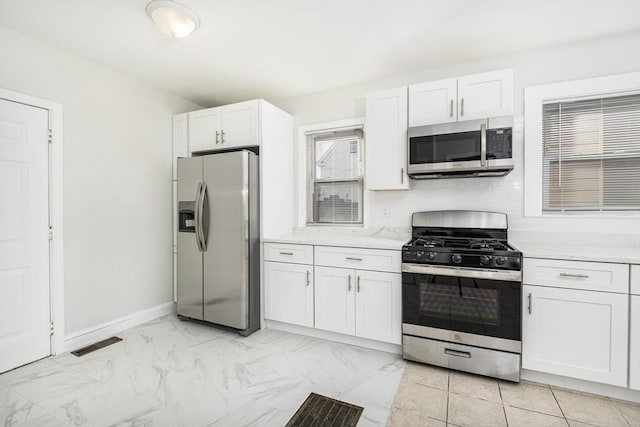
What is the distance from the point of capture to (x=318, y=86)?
3.26 m

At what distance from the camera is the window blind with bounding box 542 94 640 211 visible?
234 cm

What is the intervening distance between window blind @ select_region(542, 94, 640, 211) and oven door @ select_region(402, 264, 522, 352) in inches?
38.9

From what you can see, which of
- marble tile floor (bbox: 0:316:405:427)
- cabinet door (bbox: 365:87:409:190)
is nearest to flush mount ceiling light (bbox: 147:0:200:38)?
cabinet door (bbox: 365:87:409:190)

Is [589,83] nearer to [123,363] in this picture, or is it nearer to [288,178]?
[288,178]

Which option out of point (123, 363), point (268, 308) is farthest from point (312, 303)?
point (123, 363)

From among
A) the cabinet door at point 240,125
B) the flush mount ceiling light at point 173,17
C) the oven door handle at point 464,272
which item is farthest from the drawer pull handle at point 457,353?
the flush mount ceiling light at point 173,17

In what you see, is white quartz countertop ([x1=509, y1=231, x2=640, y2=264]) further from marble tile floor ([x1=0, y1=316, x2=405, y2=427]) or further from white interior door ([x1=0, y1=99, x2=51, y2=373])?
white interior door ([x1=0, y1=99, x2=51, y2=373])

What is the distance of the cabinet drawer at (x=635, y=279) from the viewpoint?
1824mm

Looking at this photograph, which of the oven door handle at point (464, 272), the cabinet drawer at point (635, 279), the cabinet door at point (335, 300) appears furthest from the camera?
the cabinet door at point (335, 300)

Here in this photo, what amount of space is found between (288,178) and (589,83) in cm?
276

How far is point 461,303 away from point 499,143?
123 centimetres

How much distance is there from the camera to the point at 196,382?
2111mm

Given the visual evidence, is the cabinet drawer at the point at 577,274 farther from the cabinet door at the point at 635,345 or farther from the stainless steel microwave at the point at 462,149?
the stainless steel microwave at the point at 462,149

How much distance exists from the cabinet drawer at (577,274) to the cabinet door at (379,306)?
2.95 ft
